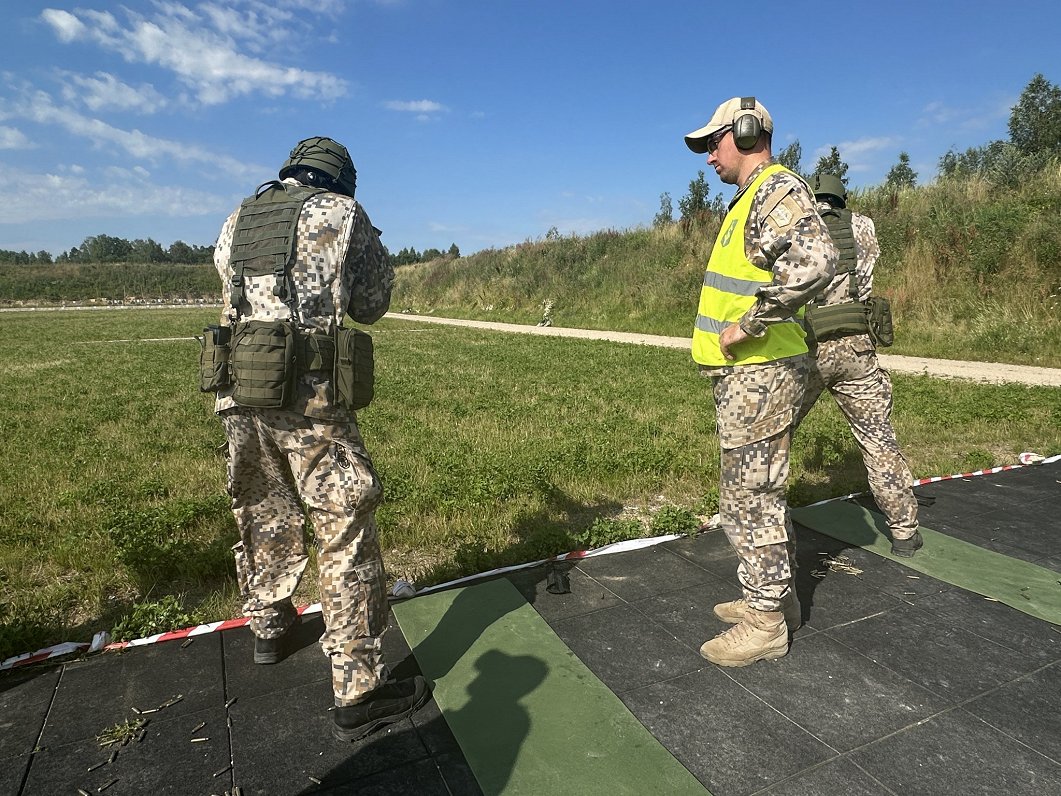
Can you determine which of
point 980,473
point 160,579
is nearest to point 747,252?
point 160,579

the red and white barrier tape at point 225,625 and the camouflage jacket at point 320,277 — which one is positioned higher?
the camouflage jacket at point 320,277

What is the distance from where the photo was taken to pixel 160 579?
3.75 m

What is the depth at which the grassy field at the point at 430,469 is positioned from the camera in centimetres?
375

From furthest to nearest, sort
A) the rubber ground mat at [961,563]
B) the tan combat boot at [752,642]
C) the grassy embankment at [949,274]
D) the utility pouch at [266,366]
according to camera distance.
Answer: the grassy embankment at [949,274]
the rubber ground mat at [961,563]
the tan combat boot at [752,642]
the utility pouch at [266,366]

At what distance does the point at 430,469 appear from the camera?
18.7 feet

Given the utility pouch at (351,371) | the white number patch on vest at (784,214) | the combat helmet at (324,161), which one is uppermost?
the combat helmet at (324,161)

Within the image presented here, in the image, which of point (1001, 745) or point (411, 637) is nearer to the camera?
point (1001, 745)

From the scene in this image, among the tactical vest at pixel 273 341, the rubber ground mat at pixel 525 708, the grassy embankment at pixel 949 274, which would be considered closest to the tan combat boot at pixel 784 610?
the rubber ground mat at pixel 525 708

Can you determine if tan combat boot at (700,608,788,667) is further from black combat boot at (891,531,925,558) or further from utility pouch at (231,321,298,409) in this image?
utility pouch at (231,321,298,409)

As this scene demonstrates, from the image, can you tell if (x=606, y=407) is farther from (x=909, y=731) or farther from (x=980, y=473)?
(x=909, y=731)

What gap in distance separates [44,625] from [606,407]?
6.18 metres

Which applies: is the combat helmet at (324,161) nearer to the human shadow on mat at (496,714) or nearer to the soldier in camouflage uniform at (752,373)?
the soldier in camouflage uniform at (752,373)

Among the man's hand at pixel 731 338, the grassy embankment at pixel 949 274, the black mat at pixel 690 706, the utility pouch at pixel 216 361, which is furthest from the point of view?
the grassy embankment at pixel 949 274

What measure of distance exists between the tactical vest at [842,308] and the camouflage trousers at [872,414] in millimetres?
74
